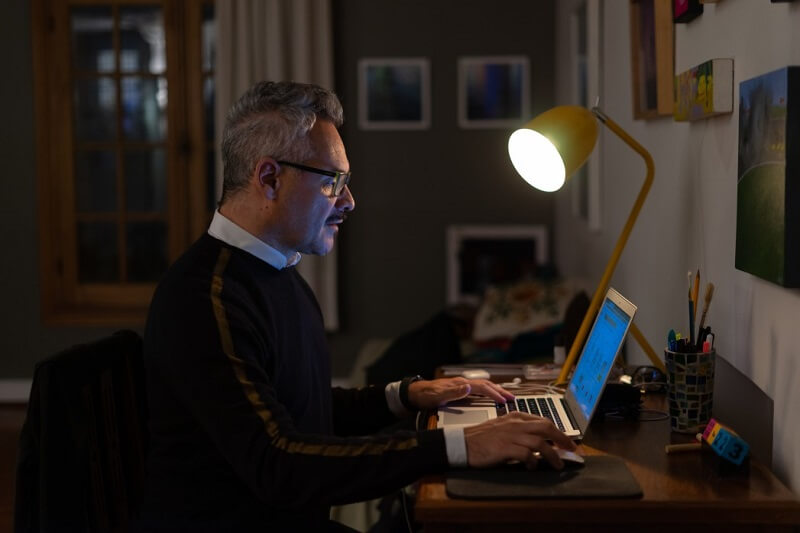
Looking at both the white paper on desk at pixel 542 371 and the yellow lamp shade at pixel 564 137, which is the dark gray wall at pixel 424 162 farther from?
the yellow lamp shade at pixel 564 137

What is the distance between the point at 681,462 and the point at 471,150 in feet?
12.8

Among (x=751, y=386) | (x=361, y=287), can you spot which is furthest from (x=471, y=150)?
(x=751, y=386)

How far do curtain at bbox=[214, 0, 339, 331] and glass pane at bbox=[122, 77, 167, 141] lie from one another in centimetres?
37

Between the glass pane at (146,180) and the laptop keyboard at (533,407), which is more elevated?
the glass pane at (146,180)

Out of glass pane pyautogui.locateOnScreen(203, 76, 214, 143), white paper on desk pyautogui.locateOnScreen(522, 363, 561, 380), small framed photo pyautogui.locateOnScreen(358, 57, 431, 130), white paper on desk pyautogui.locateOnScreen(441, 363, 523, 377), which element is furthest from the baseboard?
white paper on desk pyautogui.locateOnScreen(522, 363, 561, 380)

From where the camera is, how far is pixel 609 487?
4.73ft

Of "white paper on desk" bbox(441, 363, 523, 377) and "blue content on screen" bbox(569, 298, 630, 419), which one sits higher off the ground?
"blue content on screen" bbox(569, 298, 630, 419)

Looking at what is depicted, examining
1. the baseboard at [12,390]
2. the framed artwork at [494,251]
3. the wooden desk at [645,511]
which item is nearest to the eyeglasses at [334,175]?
the wooden desk at [645,511]

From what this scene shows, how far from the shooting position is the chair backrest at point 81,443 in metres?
1.60

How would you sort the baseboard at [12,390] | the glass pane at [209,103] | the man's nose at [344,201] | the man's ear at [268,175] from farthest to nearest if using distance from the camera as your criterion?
the baseboard at [12,390]
the glass pane at [209,103]
the man's nose at [344,201]
the man's ear at [268,175]

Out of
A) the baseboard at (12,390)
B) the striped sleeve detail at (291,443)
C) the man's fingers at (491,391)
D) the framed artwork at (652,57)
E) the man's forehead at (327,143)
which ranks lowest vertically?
the baseboard at (12,390)

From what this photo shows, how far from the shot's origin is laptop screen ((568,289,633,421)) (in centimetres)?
Answer: 170

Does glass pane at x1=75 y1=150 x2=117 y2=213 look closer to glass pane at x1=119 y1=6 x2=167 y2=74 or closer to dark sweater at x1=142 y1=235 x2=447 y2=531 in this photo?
glass pane at x1=119 y1=6 x2=167 y2=74

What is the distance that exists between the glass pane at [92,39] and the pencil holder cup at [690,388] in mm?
4366
